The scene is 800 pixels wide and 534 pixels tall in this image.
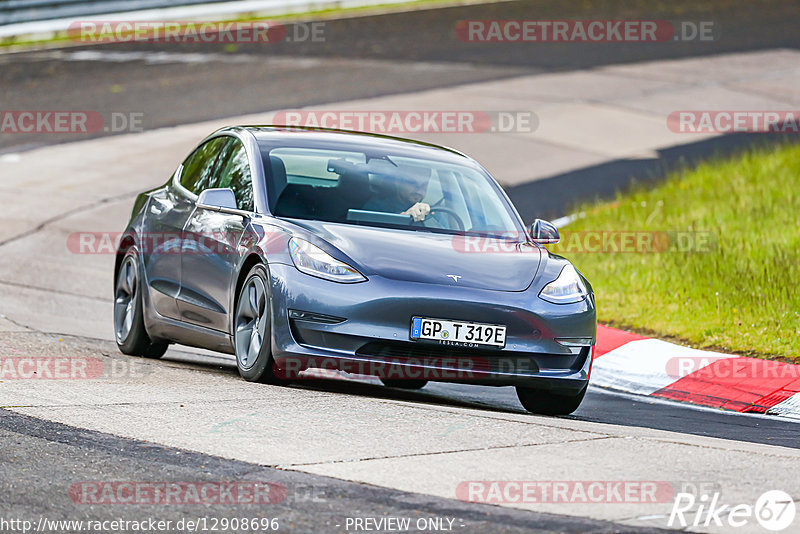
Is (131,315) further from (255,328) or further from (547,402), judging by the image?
(547,402)

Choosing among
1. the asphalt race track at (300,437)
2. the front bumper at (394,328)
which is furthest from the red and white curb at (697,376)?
the front bumper at (394,328)

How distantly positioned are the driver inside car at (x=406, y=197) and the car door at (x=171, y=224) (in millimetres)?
1302

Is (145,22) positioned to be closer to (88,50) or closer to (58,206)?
(88,50)

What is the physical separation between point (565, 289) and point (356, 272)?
120 cm

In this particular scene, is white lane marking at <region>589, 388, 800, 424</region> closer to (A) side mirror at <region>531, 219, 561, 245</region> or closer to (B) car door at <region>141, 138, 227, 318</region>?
(A) side mirror at <region>531, 219, 561, 245</region>

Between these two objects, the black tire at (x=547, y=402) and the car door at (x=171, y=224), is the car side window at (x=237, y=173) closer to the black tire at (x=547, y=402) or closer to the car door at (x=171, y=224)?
the car door at (x=171, y=224)

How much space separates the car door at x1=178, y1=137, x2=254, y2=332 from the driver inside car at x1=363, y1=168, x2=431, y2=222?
0.76 m

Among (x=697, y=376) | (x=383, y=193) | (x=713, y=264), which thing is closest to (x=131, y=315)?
(x=383, y=193)

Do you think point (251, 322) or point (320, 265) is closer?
point (320, 265)

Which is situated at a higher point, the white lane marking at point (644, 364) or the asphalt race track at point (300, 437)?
the asphalt race track at point (300, 437)

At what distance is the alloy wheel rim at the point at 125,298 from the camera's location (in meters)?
9.41

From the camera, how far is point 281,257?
24.5 feet

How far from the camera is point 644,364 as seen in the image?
375 inches

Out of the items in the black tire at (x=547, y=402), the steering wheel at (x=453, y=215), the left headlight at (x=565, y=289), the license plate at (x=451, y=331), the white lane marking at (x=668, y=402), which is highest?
the steering wheel at (x=453, y=215)
